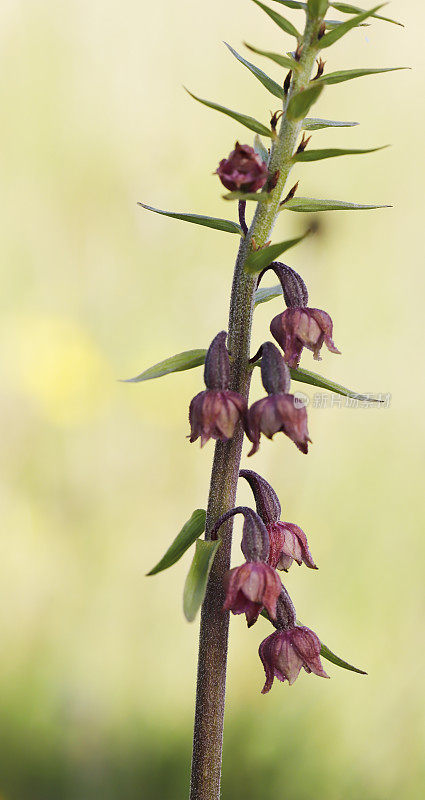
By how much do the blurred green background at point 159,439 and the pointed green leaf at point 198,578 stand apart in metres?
0.94

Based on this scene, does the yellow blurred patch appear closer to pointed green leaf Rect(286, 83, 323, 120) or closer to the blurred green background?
the blurred green background

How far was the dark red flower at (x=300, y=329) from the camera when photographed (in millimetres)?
623

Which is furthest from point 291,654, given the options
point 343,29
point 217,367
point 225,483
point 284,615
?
point 343,29

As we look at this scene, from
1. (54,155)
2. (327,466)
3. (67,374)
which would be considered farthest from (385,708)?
(54,155)

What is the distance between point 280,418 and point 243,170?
0.58ft

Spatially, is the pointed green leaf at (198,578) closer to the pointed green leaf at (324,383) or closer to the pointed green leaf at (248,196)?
the pointed green leaf at (324,383)

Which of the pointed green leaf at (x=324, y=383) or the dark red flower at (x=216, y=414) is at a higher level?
the pointed green leaf at (x=324, y=383)

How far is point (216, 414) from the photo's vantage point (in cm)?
58

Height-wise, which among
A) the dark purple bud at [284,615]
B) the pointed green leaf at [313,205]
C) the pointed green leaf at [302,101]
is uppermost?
the pointed green leaf at [302,101]

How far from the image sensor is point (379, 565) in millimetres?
1563

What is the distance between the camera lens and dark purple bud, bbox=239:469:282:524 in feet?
2.21

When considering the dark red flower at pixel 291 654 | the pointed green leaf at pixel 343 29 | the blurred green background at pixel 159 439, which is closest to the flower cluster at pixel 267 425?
the dark red flower at pixel 291 654

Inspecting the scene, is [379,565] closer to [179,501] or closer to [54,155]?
[179,501]

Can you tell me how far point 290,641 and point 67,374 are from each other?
1039mm
